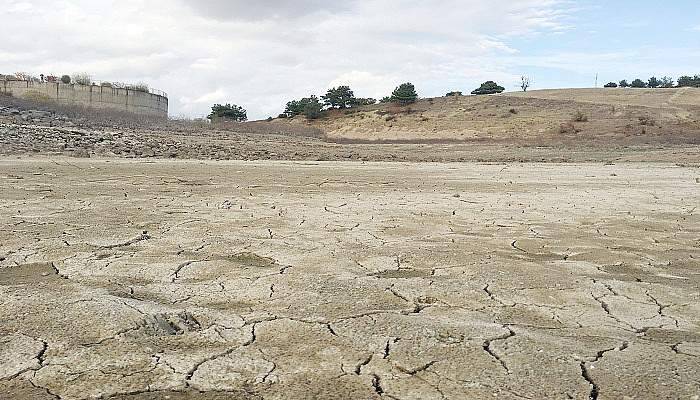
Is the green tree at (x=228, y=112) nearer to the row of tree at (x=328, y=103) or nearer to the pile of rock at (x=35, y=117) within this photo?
the row of tree at (x=328, y=103)

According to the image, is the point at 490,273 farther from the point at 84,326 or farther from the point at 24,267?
the point at 24,267

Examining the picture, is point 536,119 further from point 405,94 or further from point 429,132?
point 405,94

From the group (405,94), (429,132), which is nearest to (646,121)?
(429,132)

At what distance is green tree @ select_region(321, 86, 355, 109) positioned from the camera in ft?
133

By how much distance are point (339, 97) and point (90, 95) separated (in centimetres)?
1481

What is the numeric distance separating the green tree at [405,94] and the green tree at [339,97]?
109 inches

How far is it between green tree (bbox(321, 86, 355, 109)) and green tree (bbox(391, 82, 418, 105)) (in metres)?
2.77

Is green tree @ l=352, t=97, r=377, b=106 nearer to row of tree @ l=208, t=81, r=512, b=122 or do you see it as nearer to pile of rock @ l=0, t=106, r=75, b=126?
row of tree @ l=208, t=81, r=512, b=122

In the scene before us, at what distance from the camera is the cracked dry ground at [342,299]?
290 centimetres

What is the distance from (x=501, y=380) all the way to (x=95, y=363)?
1.87 meters

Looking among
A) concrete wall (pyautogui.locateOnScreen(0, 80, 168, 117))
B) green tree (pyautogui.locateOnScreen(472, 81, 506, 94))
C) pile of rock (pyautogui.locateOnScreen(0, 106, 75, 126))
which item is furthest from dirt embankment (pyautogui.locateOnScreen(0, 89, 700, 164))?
concrete wall (pyautogui.locateOnScreen(0, 80, 168, 117))

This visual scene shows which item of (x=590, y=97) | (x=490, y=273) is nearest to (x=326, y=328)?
(x=490, y=273)

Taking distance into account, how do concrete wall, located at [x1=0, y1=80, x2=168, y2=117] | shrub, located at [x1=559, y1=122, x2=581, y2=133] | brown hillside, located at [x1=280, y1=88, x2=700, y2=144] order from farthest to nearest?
concrete wall, located at [x1=0, y1=80, x2=168, y2=117] < shrub, located at [x1=559, y1=122, x2=581, y2=133] < brown hillside, located at [x1=280, y1=88, x2=700, y2=144]

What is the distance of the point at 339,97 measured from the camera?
40.5 m
